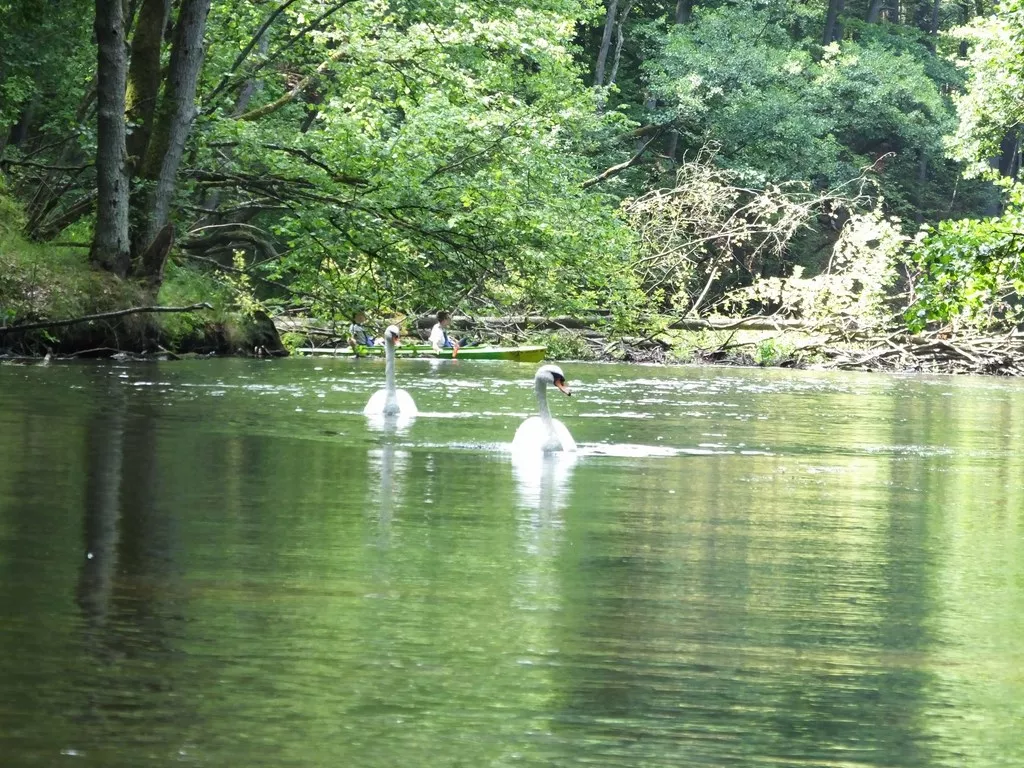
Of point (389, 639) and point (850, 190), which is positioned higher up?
point (850, 190)

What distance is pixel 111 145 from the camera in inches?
961

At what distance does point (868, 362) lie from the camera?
1560 inches

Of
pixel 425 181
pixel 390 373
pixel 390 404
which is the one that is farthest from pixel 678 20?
pixel 390 404

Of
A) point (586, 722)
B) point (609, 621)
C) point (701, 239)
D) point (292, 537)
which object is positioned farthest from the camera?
point (701, 239)

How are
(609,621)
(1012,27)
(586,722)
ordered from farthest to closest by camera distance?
(1012,27) < (609,621) < (586,722)

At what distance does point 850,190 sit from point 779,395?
94.9 feet

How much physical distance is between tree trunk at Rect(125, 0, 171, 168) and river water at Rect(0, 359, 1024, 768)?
12250mm

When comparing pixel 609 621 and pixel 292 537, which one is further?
pixel 292 537

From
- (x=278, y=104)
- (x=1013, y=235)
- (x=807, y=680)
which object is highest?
(x=278, y=104)

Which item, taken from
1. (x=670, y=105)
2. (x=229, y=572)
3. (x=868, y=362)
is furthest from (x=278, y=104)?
(x=229, y=572)

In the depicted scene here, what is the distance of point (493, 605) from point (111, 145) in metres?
19.2

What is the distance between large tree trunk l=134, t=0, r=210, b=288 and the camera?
84.0ft

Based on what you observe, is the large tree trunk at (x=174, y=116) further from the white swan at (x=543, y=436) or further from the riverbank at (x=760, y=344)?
the white swan at (x=543, y=436)

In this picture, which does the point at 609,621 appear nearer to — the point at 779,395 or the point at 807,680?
the point at 807,680
